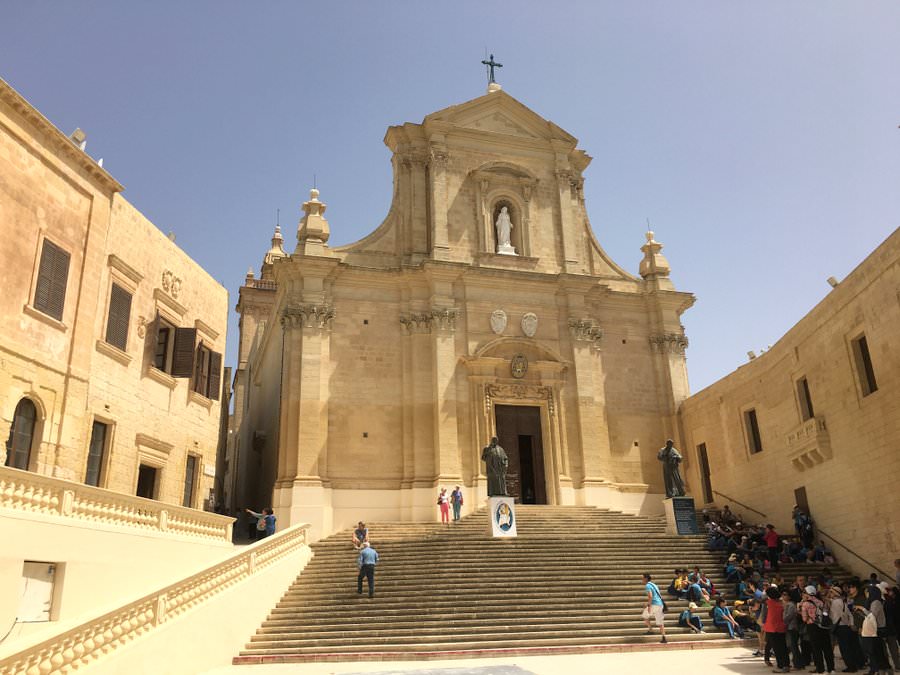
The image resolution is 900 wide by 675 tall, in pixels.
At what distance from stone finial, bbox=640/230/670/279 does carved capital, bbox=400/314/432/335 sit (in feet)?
30.3

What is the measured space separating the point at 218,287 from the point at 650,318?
15.5 meters

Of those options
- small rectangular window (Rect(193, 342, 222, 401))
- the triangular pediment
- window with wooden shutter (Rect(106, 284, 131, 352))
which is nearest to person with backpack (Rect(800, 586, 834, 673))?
window with wooden shutter (Rect(106, 284, 131, 352))

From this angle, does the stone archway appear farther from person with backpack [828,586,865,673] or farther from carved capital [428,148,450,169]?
person with backpack [828,586,865,673]

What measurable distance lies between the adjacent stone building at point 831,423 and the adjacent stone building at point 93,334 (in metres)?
16.3

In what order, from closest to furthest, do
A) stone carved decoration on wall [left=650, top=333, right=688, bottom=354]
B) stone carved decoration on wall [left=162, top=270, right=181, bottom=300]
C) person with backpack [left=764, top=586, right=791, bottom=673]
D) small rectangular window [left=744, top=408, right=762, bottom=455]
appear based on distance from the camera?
person with backpack [left=764, top=586, right=791, bottom=673]
stone carved decoration on wall [left=162, top=270, right=181, bottom=300]
small rectangular window [left=744, top=408, right=762, bottom=455]
stone carved decoration on wall [left=650, top=333, right=688, bottom=354]

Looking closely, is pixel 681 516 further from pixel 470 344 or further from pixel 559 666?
pixel 559 666

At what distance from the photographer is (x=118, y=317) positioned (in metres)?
18.4

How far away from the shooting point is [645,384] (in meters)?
27.6

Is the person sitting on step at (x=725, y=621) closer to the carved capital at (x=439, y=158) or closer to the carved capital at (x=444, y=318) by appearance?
the carved capital at (x=444, y=318)

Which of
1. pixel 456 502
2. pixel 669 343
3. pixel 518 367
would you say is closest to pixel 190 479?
pixel 456 502

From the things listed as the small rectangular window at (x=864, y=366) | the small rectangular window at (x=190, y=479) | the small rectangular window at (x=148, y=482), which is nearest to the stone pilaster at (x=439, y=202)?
the small rectangular window at (x=190, y=479)

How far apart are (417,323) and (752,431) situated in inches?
440

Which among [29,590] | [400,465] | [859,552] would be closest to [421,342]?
[400,465]

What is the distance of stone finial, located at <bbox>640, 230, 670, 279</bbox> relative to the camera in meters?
29.0
